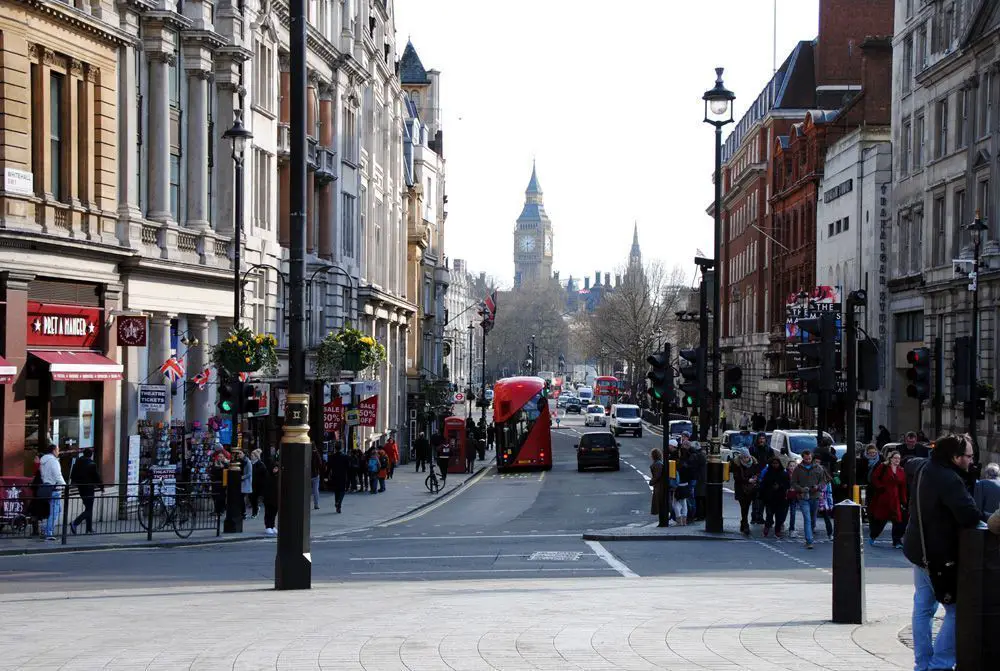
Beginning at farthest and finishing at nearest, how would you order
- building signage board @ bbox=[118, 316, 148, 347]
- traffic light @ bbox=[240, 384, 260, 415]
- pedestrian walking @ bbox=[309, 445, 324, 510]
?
pedestrian walking @ bbox=[309, 445, 324, 510] < building signage board @ bbox=[118, 316, 148, 347] < traffic light @ bbox=[240, 384, 260, 415]

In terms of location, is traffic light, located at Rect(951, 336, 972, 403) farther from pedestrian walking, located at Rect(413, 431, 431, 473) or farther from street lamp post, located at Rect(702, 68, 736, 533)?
pedestrian walking, located at Rect(413, 431, 431, 473)

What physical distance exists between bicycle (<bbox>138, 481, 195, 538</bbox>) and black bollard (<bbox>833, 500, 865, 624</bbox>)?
16.1 m

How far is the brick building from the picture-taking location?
79625 mm

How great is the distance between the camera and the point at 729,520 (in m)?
31.7

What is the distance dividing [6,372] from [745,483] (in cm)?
1416

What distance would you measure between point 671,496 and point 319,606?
55.1 feet

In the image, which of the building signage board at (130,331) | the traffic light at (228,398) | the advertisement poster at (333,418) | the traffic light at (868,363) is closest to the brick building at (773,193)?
the advertisement poster at (333,418)

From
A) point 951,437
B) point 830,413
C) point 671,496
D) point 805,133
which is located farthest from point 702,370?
point 805,133

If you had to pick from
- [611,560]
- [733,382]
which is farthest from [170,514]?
[733,382]

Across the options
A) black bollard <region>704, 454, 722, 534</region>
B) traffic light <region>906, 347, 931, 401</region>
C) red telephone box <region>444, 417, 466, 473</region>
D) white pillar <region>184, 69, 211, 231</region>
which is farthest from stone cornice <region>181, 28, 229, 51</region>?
red telephone box <region>444, 417, 466, 473</region>

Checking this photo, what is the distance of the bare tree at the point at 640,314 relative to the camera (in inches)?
4820

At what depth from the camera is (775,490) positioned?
26969mm

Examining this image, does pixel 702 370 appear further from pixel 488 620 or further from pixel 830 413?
pixel 830 413

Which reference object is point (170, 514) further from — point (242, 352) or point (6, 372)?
point (242, 352)
